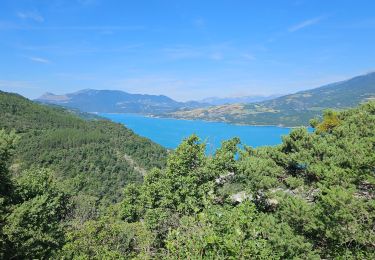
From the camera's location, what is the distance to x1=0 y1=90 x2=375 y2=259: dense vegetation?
8.19 meters

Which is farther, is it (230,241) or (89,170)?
(89,170)

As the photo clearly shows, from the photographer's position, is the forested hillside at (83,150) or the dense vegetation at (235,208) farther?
the forested hillside at (83,150)

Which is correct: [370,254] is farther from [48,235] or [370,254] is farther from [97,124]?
[97,124]

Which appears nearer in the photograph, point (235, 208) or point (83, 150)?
point (235, 208)

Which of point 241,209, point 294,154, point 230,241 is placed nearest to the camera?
point 230,241

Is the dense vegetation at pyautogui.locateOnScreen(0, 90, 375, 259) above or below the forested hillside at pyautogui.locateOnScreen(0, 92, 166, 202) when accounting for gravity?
above

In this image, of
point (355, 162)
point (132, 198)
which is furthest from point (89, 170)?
point (355, 162)

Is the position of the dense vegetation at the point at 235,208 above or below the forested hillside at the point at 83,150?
above

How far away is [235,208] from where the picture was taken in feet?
29.0

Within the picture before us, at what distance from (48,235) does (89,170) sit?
85.7 metres

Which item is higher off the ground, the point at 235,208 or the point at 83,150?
the point at 235,208

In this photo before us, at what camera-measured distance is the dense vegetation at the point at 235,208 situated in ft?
26.9

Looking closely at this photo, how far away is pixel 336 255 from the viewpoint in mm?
11109

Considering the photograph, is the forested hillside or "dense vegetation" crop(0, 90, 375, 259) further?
the forested hillside
